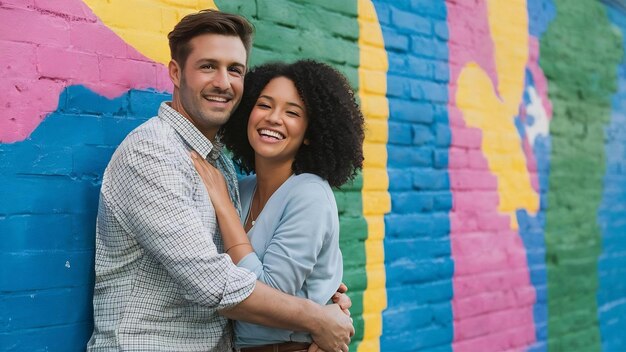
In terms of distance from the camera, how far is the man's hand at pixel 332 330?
2.86 meters

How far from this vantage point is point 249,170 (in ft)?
10.9

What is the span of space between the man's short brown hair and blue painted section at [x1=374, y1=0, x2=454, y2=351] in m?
1.57

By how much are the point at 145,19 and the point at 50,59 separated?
1.48ft

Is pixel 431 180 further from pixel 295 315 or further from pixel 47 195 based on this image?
pixel 47 195

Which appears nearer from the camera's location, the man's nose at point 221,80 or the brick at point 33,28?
the brick at point 33,28

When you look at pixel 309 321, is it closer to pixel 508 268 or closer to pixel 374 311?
pixel 374 311

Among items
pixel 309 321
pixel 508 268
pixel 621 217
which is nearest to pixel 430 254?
pixel 508 268

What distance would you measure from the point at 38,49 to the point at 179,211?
30.2 inches

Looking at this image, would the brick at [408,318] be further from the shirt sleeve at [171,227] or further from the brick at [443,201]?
the shirt sleeve at [171,227]

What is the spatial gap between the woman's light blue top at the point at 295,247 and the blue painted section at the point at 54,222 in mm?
555

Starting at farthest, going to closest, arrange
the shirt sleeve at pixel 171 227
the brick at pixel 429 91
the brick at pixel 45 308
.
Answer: the brick at pixel 429 91
the brick at pixel 45 308
the shirt sleeve at pixel 171 227

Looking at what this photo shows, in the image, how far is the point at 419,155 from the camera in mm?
4617

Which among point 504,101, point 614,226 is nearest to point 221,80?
point 504,101

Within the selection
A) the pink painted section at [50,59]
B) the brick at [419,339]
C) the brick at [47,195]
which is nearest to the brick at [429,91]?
the brick at [419,339]
